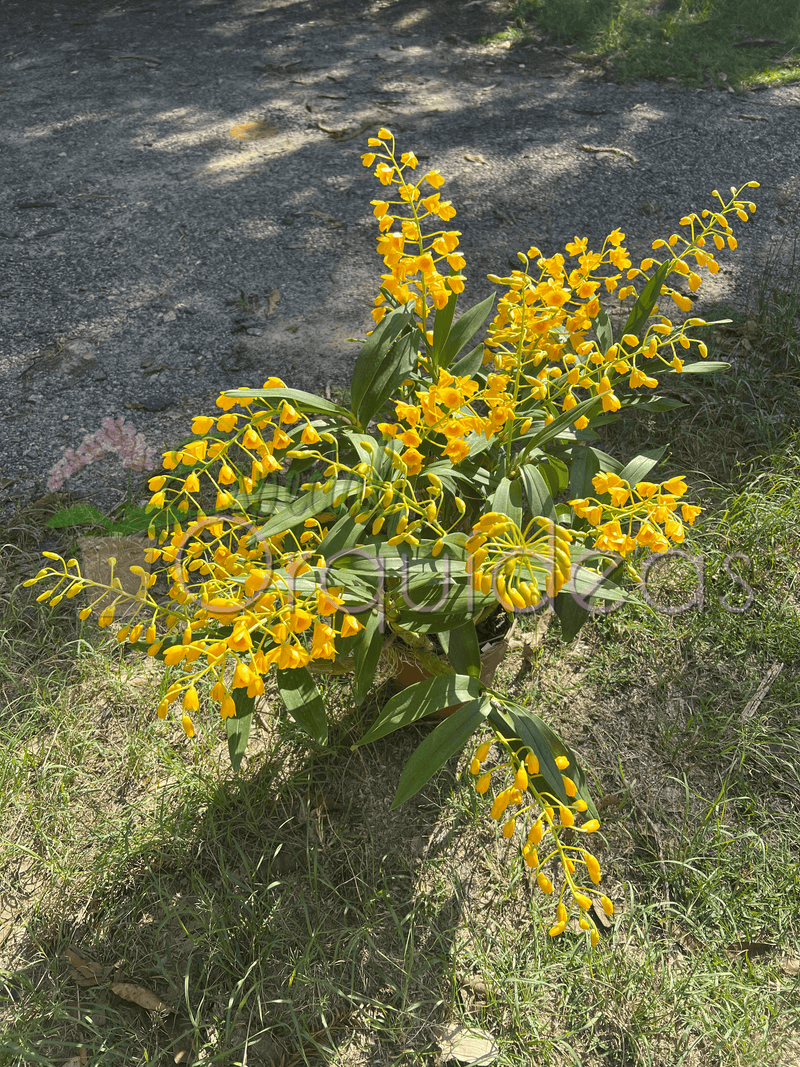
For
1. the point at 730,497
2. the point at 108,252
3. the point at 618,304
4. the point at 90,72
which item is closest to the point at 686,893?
the point at 730,497

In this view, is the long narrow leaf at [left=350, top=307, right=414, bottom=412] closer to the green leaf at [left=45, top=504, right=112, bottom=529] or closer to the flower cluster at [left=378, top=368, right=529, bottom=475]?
the flower cluster at [left=378, top=368, right=529, bottom=475]

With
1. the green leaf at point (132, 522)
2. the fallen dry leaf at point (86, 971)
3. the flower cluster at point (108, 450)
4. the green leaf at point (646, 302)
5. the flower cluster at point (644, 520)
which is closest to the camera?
the flower cluster at point (644, 520)

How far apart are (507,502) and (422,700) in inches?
17.3

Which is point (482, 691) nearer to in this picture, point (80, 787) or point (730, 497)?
point (80, 787)

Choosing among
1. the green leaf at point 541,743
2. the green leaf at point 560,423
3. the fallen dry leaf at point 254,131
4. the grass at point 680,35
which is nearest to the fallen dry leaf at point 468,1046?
the green leaf at point 541,743

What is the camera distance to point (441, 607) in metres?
1.41

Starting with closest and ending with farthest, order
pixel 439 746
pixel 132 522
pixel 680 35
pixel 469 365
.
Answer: pixel 439 746 → pixel 469 365 → pixel 132 522 → pixel 680 35

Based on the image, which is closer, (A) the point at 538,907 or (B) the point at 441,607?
(B) the point at 441,607

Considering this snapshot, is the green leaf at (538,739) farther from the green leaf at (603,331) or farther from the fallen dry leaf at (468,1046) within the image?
the green leaf at (603,331)

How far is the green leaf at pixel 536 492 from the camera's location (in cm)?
157

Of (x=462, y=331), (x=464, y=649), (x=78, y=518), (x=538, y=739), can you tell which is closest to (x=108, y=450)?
(x=78, y=518)

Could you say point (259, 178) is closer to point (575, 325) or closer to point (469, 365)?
point (469, 365)

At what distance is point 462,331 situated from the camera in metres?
1.79

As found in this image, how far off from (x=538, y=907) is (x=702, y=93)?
207 inches
